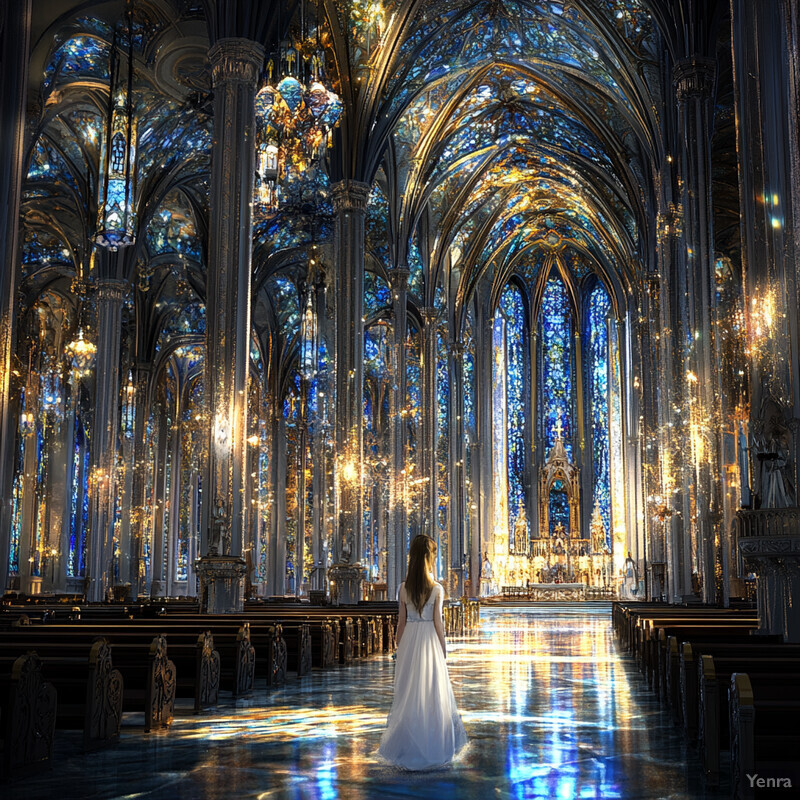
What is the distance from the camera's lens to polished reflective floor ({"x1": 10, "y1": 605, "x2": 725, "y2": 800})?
5.56 m

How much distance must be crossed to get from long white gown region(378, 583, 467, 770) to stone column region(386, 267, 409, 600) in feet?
76.8

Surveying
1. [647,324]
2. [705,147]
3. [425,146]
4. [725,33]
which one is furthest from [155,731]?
[647,324]

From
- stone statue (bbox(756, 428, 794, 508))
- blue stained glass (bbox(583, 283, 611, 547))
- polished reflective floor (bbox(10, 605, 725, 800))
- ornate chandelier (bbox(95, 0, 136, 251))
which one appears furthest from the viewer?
blue stained glass (bbox(583, 283, 611, 547))

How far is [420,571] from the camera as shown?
6723mm

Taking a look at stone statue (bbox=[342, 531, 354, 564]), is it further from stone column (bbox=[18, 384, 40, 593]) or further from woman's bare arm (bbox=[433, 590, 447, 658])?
stone column (bbox=[18, 384, 40, 593])

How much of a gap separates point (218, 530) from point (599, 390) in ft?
112

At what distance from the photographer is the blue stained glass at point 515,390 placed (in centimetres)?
4694

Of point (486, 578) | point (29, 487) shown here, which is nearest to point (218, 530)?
point (29, 487)

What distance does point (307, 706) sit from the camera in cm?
914

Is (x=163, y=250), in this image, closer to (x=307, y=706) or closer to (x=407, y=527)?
(x=407, y=527)

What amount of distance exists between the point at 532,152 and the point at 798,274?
2876 centimetres

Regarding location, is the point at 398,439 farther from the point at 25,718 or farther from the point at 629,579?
the point at 25,718

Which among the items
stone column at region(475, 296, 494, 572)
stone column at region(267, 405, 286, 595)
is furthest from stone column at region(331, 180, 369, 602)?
stone column at region(475, 296, 494, 572)

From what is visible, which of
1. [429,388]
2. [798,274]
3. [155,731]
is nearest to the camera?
[155,731]
